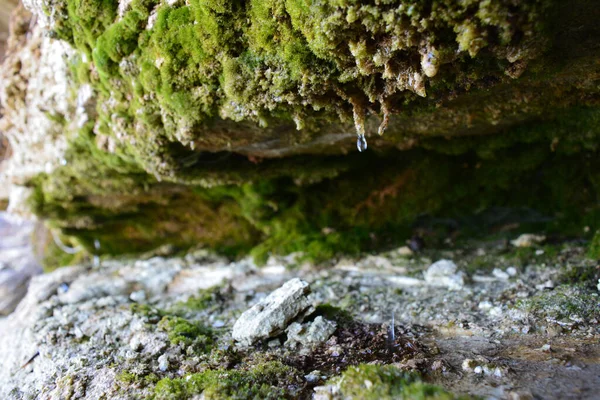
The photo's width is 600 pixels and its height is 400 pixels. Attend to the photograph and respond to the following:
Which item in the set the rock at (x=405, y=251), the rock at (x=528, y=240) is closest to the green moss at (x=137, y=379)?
→ the rock at (x=405, y=251)

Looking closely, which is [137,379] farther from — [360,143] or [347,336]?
[360,143]

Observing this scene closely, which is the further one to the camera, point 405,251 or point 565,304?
point 405,251

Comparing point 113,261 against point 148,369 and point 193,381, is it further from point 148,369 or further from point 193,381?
point 193,381

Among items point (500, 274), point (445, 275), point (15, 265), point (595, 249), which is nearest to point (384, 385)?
point (445, 275)

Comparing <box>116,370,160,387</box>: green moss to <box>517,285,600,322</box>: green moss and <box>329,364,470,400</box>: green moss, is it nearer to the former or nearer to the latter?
<box>329,364,470,400</box>: green moss

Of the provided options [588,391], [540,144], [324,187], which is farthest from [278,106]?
[540,144]

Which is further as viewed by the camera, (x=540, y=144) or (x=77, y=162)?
(x=77, y=162)
